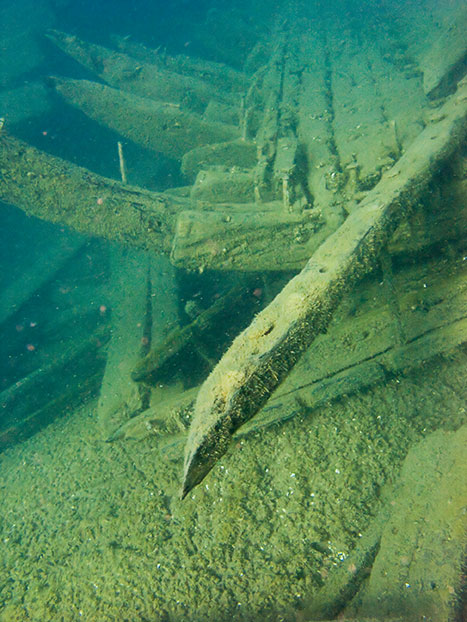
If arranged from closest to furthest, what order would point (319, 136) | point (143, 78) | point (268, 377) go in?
point (268, 377)
point (319, 136)
point (143, 78)

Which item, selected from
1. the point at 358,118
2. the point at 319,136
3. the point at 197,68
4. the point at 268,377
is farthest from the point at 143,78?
the point at 268,377

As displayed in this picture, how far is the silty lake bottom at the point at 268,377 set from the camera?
2049 millimetres

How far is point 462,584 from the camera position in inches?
66.5

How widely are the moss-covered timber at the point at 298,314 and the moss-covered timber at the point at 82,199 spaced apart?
267 cm

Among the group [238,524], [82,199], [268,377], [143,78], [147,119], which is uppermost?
[143,78]

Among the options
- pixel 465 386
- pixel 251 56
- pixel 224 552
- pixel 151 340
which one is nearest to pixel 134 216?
pixel 151 340

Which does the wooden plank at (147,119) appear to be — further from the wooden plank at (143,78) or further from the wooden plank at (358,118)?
the wooden plank at (358,118)

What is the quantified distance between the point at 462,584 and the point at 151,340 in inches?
149

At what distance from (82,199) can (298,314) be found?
425 cm

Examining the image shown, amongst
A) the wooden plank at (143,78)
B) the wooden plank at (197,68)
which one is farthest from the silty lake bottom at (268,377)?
the wooden plank at (197,68)

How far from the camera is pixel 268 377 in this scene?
165cm

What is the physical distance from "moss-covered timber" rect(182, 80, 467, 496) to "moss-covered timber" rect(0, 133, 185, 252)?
8.75ft

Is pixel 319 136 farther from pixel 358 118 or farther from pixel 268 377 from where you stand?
pixel 268 377

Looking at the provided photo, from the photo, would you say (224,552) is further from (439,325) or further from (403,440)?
(439,325)
